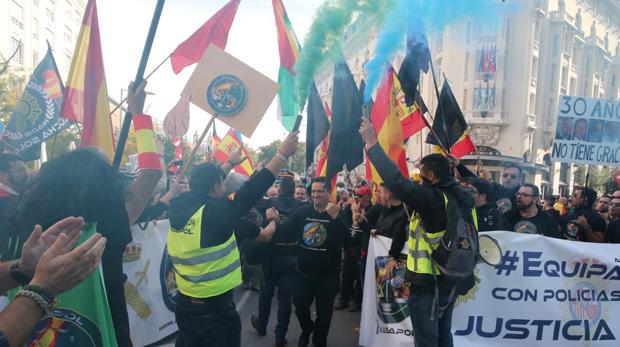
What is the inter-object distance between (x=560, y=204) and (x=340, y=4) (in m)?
11.0

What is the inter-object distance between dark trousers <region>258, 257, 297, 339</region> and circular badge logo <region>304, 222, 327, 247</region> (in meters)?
0.58

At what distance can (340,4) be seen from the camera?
384 centimetres

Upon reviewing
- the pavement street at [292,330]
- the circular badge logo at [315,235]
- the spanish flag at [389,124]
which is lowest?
the pavement street at [292,330]

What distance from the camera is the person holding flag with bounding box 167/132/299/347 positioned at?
3.11 meters

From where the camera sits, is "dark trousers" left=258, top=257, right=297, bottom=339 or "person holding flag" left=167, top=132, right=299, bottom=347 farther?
"dark trousers" left=258, top=257, right=297, bottom=339

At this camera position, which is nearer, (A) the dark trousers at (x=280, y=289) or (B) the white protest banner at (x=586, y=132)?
(A) the dark trousers at (x=280, y=289)

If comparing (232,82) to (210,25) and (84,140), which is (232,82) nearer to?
(84,140)

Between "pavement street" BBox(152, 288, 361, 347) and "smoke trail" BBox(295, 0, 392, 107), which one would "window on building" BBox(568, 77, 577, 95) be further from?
"smoke trail" BBox(295, 0, 392, 107)

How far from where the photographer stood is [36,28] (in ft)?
126

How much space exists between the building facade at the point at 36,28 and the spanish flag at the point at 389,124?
2379 centimetres

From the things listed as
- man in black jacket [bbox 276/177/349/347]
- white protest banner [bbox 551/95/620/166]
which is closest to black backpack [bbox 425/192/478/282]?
man in black jacket [bbox 276/177/349/347]

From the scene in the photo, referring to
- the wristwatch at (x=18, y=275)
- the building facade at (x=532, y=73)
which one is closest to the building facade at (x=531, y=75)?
the building facade at (x=532, y=73)

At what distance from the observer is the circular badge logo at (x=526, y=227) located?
5.62 meters

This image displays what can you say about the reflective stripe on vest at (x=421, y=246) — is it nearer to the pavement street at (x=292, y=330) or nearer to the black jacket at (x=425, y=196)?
the black jacket at (x=425, y=196)
